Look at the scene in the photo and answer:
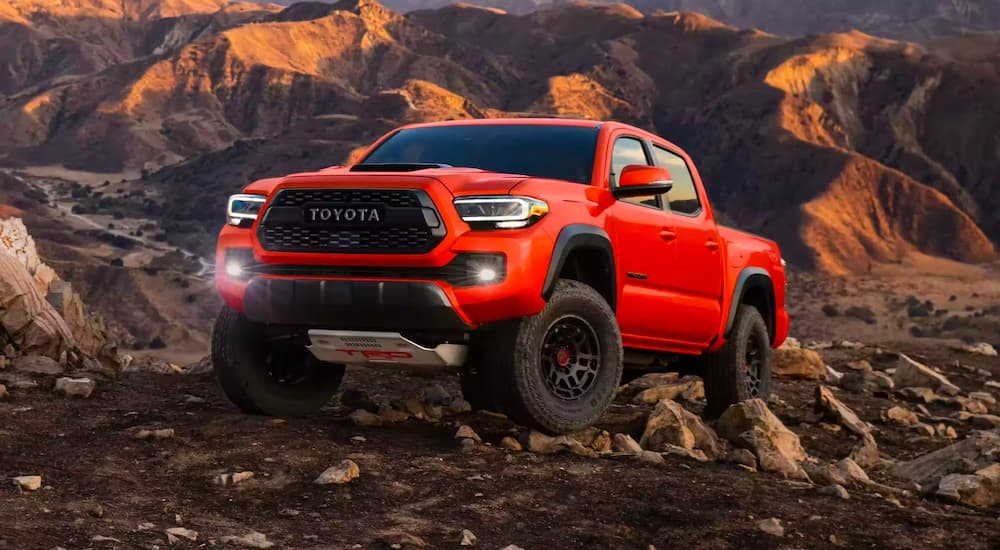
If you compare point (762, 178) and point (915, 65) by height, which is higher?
point (915, 65)

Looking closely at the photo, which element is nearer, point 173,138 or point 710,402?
point 710,402

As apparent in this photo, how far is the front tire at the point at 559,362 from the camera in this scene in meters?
6.17

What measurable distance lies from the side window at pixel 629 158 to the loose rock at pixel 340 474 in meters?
2.53

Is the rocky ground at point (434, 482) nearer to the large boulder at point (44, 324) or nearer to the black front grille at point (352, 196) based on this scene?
the large boulder at point (44, 324)

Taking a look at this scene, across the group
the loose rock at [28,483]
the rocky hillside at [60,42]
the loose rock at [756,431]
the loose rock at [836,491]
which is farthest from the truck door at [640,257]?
the rocky hillside at [60,42]

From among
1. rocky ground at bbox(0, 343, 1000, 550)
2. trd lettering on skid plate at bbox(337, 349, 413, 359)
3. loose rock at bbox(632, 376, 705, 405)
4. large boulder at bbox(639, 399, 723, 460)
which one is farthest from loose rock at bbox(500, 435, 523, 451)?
loose rock at bbox(632, 376, 705, 405)

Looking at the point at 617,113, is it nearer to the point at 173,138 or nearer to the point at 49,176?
the point at 173,138

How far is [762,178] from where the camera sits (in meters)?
94.1

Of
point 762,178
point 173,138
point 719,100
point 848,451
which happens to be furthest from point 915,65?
point 848,451

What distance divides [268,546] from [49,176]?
403 feet

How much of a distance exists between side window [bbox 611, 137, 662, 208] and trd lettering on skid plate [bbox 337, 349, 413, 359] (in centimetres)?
186

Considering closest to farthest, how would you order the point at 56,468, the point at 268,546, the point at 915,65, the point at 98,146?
the point at 268,546, the point at 56,468, the point at 915,65, the point at 98,146

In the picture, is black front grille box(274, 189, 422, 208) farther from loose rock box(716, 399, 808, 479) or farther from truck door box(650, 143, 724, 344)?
loose rock box(716, 399, 808, 479)

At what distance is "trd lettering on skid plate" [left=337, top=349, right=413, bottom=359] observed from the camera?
6191mm
